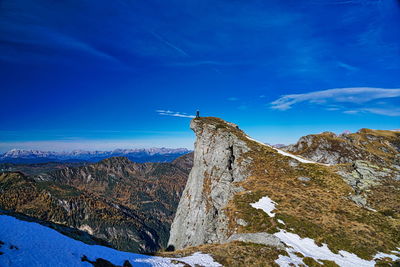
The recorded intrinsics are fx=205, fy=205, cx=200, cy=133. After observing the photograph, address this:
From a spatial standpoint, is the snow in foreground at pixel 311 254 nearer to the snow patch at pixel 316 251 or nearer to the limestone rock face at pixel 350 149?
the snow patch at pixel 316 251

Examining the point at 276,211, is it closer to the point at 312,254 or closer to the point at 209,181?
the point at 312,254

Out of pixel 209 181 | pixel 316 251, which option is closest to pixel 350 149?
pixel 209 181

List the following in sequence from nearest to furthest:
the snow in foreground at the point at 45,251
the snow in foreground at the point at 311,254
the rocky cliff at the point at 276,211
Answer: the snow in foreground at the point at 45,251 → the snow in foreground at the point at 311,254 → the rocky cliff at the point at 276,211

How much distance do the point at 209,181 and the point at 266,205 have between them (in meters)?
25.7

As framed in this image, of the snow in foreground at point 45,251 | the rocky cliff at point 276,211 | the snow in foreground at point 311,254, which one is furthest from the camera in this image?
the rocky cliff at point 276,211

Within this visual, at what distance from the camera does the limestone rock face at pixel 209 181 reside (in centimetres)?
5147

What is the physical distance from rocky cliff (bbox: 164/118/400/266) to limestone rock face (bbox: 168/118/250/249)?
0.29 metres

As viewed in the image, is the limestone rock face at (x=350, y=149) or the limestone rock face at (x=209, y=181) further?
the limestone rock face at (x=350, y=149)

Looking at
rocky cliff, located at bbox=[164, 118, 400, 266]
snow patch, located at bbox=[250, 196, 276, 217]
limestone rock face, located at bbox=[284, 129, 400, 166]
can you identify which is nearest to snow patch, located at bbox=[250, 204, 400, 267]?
rocky cliff, located at bbox=[164, 118, 400, 266]

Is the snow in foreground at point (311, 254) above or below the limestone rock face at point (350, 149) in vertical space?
below

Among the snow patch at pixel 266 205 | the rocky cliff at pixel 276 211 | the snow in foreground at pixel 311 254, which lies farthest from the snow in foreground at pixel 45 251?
the snow patch at pixel 266 205

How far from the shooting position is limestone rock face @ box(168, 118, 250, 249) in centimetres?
5147

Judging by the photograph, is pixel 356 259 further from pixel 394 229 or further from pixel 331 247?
pixel 394 229

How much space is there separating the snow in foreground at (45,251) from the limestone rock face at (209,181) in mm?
26872
